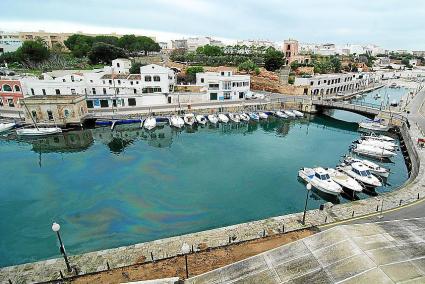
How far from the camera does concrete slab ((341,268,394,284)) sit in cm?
876

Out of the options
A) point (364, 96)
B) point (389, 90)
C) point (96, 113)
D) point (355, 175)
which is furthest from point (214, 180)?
point (389, 90)

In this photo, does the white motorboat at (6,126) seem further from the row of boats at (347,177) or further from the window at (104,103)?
the row of boats at (347,177)

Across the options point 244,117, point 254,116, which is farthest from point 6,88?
point 254,116

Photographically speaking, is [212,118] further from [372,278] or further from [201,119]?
[372,278]

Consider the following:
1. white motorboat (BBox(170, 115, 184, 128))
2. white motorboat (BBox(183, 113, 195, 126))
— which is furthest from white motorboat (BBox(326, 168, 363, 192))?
white motorboat (BBox(183, 113, 195, 126))

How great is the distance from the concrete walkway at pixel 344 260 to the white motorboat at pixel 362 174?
1946 cm

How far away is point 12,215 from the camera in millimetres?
26781

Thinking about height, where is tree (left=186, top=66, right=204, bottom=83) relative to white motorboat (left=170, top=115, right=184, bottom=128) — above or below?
above

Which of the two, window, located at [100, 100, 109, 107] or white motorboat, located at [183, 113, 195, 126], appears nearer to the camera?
white motorboat, located at [183, 113, 195, 126]

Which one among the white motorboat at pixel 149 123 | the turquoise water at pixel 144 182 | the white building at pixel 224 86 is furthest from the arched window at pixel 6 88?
the white building at pixel 224 86

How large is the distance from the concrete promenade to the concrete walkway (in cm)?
808

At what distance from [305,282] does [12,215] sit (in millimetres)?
28559

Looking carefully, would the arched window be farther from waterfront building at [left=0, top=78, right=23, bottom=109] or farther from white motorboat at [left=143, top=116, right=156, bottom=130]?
white motorboat at [left=143, top=116, right=156, bottom=130]

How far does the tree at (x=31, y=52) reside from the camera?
314 feet
